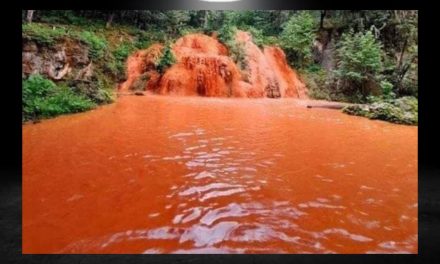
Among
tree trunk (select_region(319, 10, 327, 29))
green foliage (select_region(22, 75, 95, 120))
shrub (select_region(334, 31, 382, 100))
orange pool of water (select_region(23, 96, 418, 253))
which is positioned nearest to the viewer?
orange pool of water (select_region(23, 96, 418, 253))

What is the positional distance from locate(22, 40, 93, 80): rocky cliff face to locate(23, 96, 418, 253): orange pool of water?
38 centimetres

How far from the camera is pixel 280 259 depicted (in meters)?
2.67

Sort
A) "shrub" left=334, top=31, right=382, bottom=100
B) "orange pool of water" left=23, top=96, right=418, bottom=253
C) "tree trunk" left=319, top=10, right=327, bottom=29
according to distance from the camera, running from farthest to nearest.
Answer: "shrub" left=334, top=31, right=382, bottom=100 → "tree trunk" left=319, top=10, right=327, bottom=29 → "orange pool of water" left=23, top=96, right=418, bottom=253

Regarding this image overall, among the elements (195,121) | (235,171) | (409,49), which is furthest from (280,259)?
(409,49)

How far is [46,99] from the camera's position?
3404 mm

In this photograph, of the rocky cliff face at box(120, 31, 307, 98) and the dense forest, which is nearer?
the dense forest

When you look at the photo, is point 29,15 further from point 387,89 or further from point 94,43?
point 387,89

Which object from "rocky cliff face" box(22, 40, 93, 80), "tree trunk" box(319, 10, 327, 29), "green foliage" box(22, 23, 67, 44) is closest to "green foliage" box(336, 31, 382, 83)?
"tree trunk" box(319, 10, 327, 29)

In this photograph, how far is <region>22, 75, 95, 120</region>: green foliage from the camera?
3.34m

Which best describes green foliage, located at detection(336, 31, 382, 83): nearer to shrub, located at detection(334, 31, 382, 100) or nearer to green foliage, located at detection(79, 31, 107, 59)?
shrub, located at detection(334, 31, 382, 100)

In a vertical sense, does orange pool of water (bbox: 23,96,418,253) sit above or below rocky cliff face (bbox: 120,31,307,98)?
below

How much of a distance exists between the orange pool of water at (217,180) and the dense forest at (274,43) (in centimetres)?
19

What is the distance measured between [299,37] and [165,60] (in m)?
1.24

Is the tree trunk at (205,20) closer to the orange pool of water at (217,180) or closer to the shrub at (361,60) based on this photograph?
the orange pool of water at (217,180)
